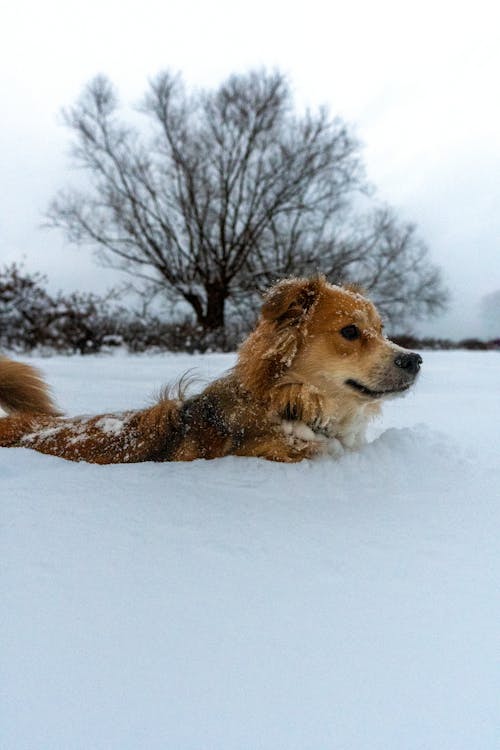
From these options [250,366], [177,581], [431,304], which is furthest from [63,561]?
[431,304]

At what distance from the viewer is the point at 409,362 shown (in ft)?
9.05

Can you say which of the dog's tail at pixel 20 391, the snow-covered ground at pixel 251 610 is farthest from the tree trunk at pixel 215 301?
the snow-covered ground at pixel 251 610

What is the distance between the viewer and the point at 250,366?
9.29 feet

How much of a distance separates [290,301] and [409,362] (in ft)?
2.29

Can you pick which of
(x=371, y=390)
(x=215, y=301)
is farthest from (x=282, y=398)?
(x=215, y=301)

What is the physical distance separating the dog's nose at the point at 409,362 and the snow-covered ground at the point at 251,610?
0.67 m

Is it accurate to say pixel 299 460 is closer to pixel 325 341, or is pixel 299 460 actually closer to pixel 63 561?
pixel 325 341

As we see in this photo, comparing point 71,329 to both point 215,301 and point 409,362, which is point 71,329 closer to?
point 215,301

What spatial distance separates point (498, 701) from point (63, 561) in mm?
1049

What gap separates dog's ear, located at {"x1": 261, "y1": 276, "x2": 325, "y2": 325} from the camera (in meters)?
2.81

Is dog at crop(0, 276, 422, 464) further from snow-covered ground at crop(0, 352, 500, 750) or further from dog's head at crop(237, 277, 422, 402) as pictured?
snow-covered ground at crop(0, 352, 500, 750)

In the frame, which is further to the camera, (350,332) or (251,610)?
(350,332)

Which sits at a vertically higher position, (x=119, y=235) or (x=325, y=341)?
(x=119, y=235)

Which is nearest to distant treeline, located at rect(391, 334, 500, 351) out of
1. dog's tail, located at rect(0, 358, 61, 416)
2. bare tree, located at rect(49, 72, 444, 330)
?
bare tree, located at rect(49, 72, 444, 330)
